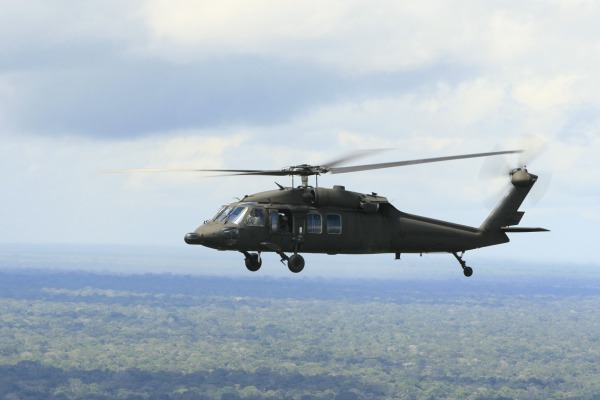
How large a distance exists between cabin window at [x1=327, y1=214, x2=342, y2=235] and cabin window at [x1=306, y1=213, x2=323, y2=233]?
1.79 feet

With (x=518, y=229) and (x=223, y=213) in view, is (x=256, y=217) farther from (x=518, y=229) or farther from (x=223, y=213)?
(x=518, y=229)

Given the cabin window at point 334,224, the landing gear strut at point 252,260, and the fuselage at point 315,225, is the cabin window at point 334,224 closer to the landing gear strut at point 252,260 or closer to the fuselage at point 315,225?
the fuselage at point 315,225

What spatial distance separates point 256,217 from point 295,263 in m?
3.36

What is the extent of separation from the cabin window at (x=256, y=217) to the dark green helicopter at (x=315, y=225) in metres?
0.05

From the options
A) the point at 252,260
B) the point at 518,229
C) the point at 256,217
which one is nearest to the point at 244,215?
the point at 256,217

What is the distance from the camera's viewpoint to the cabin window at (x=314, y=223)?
48.1 meters

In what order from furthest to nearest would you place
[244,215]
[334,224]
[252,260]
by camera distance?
[334,224] → [252,260] → [244,215]

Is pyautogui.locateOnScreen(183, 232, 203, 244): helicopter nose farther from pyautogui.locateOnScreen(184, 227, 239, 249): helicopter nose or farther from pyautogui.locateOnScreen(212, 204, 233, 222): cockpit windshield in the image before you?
pyautogui.locateOnScreen(212, 204, 233, 222): cockpit windshield

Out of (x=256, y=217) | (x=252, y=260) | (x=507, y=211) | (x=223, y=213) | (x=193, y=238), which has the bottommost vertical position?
(x=252, y=260)

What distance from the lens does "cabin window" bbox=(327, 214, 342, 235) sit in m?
48.8

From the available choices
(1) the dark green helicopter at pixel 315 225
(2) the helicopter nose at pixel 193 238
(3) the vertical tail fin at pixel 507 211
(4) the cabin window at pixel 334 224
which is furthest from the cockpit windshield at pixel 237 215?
(3) the vertical tail fin at pixel 507 211

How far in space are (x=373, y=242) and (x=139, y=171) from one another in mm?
14718

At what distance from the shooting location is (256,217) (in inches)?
1850

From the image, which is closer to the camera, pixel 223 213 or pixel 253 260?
pixel 223 213
